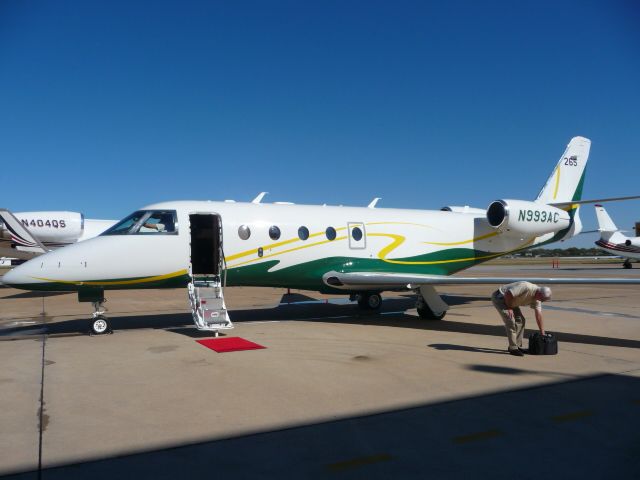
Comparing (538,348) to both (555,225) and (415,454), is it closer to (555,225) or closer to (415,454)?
(415,454)

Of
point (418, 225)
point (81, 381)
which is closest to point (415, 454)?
point (81, 381)

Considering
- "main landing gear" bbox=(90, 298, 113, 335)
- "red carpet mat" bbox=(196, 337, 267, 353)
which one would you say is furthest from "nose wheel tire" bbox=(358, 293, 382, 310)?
"main landing gear" bbox=(90, 298, 113, 335)

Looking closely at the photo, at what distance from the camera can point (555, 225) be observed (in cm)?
1495

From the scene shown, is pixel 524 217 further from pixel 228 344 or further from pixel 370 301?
pixel 228 344

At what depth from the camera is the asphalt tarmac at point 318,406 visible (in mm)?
4023

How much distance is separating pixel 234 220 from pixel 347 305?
6.06 metres

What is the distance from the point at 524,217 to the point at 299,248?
7.01m

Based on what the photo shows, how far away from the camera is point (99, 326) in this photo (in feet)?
33.3

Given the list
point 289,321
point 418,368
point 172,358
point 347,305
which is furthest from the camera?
point 347,305

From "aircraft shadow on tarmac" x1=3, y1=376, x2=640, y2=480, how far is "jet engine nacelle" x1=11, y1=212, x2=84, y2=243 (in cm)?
2218

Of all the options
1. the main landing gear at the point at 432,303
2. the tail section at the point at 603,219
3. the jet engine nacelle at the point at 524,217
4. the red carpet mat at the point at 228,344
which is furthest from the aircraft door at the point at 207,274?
the tail section at the point at 603,219

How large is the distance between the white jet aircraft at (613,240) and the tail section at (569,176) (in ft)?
106

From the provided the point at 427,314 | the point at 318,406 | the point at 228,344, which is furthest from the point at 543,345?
the point at 228,344

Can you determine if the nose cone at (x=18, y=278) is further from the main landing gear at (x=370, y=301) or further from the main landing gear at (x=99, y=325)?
the main landing gear at (x=370, y=301)
